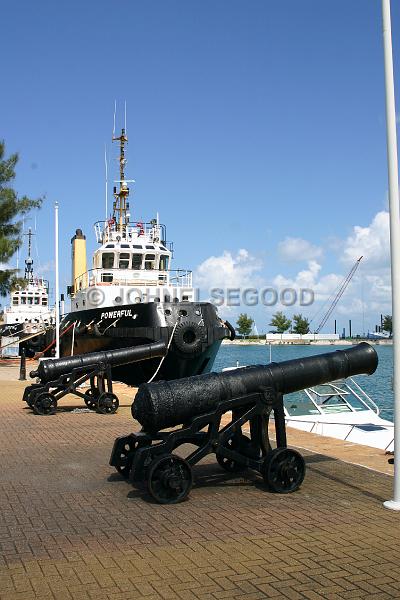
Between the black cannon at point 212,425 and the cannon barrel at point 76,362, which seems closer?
the black cannon at point 212,425

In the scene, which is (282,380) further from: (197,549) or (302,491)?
(197,549)

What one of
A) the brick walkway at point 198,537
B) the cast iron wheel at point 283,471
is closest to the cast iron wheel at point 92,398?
the brick walkway at point 198,537

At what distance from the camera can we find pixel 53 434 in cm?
Answer: 1139

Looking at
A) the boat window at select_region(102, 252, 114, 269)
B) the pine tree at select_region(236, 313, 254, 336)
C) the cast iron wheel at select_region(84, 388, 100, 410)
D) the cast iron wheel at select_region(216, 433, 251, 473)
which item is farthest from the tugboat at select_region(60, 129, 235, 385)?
the pine tree at select_region(236, 313, 254, 336)

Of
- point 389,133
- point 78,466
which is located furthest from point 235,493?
point 389,133

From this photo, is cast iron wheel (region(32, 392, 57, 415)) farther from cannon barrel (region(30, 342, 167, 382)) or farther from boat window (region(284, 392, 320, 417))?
boat window (region(284, 392, 320, 417))

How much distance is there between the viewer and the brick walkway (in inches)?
179

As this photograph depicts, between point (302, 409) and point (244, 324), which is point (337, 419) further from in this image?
point (244, 324)

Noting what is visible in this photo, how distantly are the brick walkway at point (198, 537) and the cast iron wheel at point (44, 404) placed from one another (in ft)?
16.9

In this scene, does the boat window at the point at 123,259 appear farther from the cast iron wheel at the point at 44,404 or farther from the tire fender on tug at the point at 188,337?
the cast iron wheel at the point at 44,404

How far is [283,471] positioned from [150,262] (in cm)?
2334

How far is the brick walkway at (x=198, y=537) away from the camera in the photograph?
14.9 feet

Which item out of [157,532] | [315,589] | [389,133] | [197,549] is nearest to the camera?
[315,589]

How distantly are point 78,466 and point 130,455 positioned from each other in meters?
1.14
